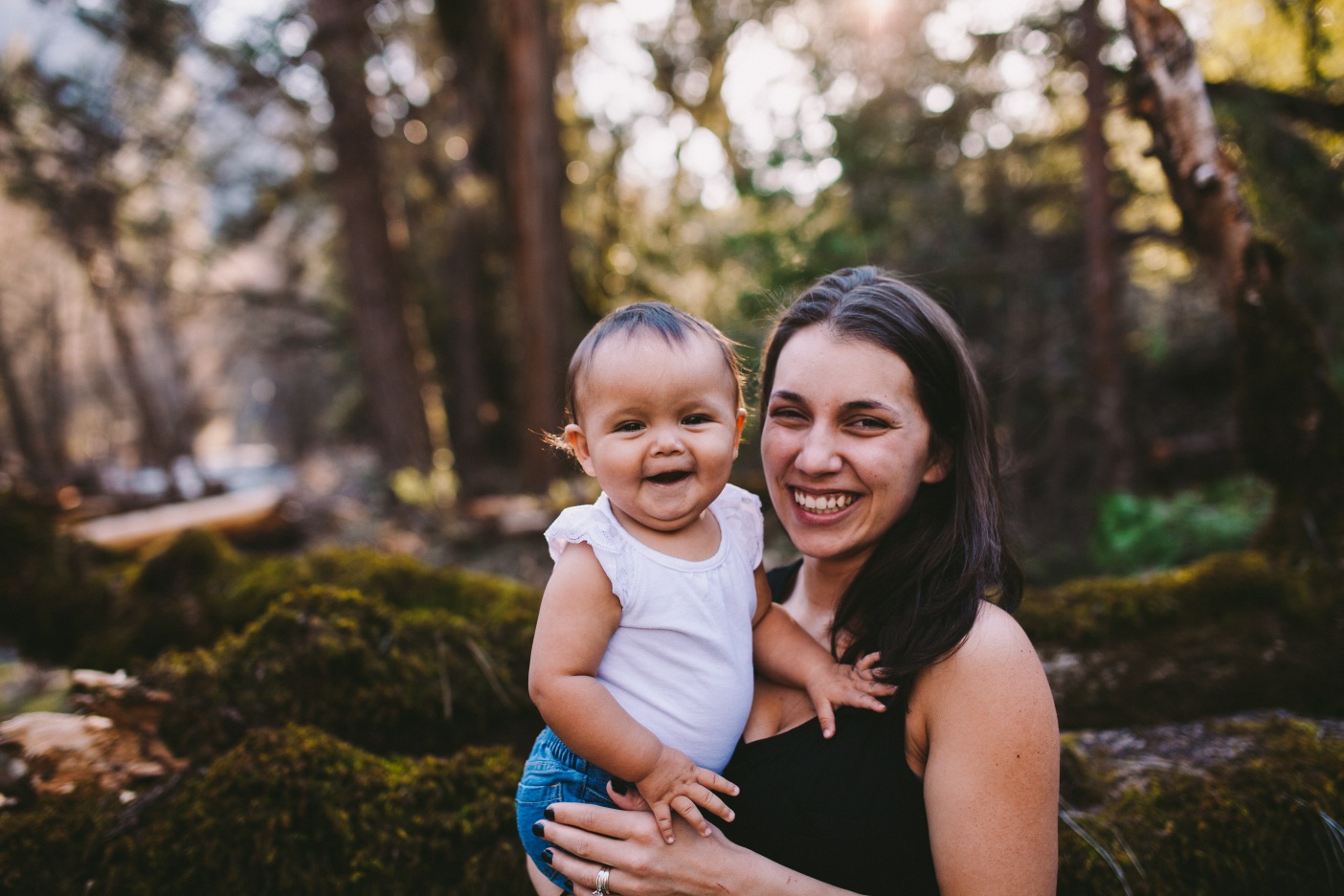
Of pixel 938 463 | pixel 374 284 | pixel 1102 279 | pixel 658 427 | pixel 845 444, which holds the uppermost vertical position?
pixel 374 284

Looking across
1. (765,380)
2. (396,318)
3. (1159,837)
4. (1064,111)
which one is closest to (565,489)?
(396,318)

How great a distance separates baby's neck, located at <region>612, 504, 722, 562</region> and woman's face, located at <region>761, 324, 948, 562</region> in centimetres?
25

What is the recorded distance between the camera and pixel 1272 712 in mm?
2562

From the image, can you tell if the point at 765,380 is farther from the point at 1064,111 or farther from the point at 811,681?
the point at 1064,111

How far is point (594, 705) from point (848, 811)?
0.65 meters

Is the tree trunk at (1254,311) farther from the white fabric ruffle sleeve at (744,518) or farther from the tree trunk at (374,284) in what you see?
the tree trunk at (374,284)

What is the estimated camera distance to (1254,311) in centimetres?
299

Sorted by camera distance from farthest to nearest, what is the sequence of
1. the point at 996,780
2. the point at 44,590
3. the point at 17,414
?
the point at 17,414 < the point at 44,590 < the point at 996,780

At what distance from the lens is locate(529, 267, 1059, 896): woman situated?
1525mm

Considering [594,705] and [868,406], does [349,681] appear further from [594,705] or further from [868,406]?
[868,406]

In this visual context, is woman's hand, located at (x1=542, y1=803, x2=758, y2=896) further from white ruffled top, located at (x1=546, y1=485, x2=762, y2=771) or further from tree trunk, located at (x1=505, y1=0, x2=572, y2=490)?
tree trunk, located at (x1=505, y1=0, x2=572, y2=490)

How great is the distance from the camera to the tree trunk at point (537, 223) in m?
8.81

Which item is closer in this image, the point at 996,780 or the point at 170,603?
the point at 996,780

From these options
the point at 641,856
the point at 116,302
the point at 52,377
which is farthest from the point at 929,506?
the point at 52,377
